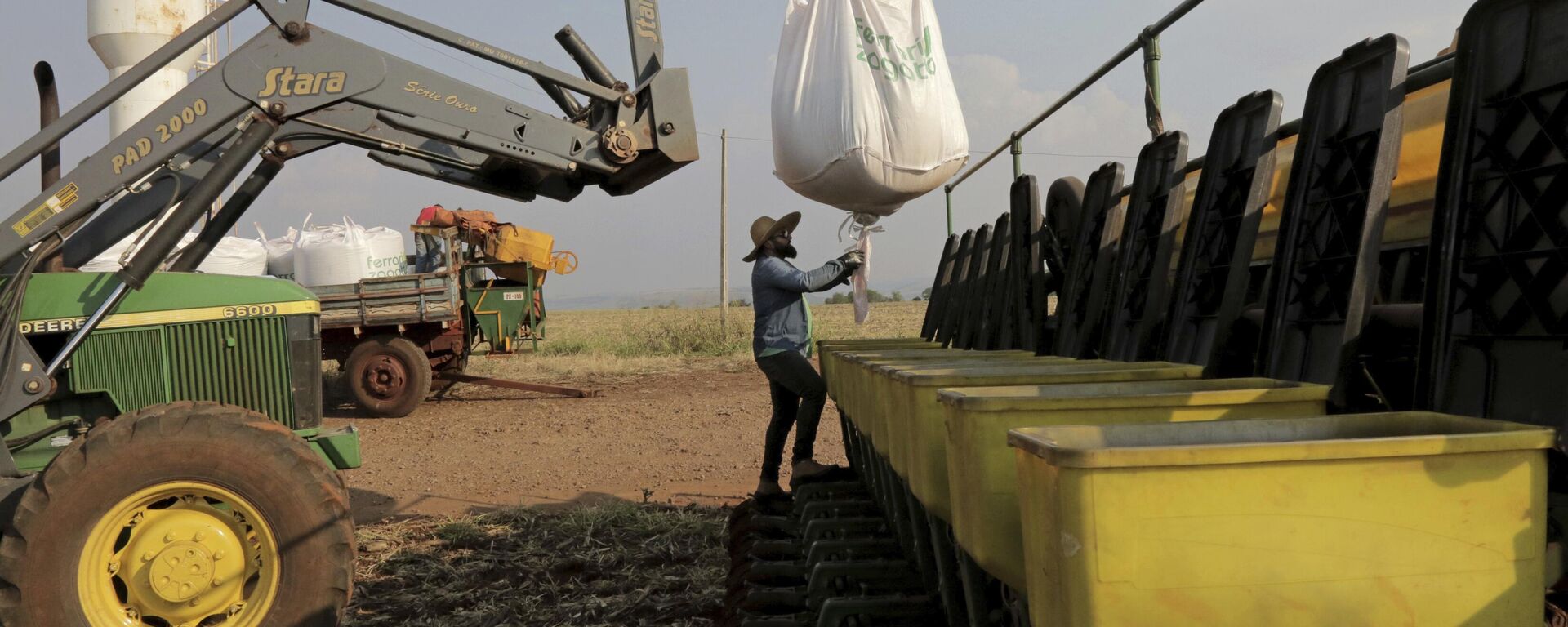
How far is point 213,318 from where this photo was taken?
5.25 m

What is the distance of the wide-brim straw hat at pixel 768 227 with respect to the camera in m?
6.86

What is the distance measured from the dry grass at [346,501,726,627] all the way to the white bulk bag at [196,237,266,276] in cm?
725

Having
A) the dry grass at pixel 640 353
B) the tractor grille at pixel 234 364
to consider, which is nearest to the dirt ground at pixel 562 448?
the dry grass at pixel 640 353

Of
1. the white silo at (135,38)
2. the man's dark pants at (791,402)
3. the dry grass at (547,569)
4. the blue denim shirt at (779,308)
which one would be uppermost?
the white silo at (135,38)

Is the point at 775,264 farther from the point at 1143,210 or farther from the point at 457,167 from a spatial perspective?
the point at 1143,210

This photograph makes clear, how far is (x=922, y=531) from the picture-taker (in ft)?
10.8

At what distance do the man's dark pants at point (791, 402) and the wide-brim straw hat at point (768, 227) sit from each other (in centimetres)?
70

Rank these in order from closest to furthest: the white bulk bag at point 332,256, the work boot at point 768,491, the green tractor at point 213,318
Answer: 1. the green tractor at point 213,318
2. the work boot at point 768,491
3. the white bulk bag at point 332,256

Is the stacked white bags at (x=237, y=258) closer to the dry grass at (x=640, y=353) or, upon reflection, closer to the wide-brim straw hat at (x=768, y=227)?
the dry grass at (x=640, y=353)

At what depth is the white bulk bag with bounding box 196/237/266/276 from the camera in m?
13.2

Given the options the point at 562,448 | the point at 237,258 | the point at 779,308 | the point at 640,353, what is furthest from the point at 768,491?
the point at 640,353

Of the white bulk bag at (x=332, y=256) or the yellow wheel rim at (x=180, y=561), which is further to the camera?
the white bulk bag at (x=332, y=256)

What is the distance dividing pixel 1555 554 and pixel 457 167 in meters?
5.43

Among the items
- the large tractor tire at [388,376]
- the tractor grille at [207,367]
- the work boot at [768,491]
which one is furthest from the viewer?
the large tractor tire at [388,376]
